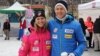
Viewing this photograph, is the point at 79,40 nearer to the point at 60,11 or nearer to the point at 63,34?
the point at 63,34

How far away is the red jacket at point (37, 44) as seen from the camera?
181 inches

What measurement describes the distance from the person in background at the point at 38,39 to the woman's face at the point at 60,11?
0.74 ft

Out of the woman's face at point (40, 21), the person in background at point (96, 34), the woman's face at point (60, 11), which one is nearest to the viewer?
the woman's face at point (60, 11)

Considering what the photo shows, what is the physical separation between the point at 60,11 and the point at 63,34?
302 millimetres

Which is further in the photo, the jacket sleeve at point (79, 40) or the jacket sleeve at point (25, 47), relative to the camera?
the jacket sleeve at point (25, 47)

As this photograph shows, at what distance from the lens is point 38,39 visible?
461 cm

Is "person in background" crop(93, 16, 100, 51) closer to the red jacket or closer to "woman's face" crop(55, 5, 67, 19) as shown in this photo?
the red jacket

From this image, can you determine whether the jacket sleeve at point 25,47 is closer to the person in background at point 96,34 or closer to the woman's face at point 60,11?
the woman's face at point 60,11

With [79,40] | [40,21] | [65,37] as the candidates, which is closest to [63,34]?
[65,37]

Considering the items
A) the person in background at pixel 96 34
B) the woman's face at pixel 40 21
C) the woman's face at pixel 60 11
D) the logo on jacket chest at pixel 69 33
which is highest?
the woman's face at pixel 60 11

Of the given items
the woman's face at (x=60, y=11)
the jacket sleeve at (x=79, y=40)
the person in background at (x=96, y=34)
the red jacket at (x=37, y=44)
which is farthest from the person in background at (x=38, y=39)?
the person in background at (x=96, y=34)

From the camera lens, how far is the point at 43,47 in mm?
4625

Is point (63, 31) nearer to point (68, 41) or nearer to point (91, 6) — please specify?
point (68, 41)

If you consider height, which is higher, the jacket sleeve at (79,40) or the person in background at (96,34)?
the jacket sleeve at (79,40)
